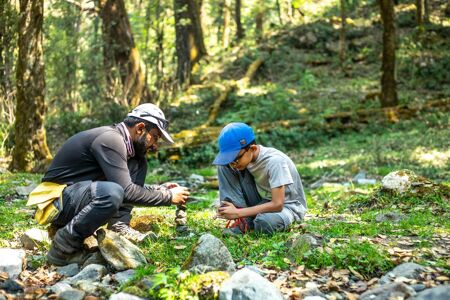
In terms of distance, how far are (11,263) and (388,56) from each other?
1407 cm

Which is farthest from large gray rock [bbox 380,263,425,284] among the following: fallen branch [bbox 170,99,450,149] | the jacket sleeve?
fallen branch [bbox 170,99,450,149]

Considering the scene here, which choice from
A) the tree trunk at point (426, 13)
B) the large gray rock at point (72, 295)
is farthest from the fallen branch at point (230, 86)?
the large gray rock at point (72, 295)

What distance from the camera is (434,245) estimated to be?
4.82 metres

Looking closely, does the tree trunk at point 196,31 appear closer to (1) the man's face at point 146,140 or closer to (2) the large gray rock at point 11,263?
(1) the man's face at point 146,140

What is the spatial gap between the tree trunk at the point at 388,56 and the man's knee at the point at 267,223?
12098 millimetres

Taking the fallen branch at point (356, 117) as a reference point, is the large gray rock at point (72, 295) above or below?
above

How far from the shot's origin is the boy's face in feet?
17.4

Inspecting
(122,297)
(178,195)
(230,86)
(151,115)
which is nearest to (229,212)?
(178,195)

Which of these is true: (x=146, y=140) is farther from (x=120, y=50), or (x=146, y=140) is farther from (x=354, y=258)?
(x=120, y=50)

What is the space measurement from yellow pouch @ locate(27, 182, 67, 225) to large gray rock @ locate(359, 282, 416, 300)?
2803mm

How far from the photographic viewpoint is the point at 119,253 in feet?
14.7

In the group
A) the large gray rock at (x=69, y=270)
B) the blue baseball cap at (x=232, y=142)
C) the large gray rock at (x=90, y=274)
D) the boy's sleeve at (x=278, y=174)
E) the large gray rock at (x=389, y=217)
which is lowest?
the large gray rock at (x=389, y=217)

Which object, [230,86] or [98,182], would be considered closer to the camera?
[98,182]

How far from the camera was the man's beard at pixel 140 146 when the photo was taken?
17.1 ft
